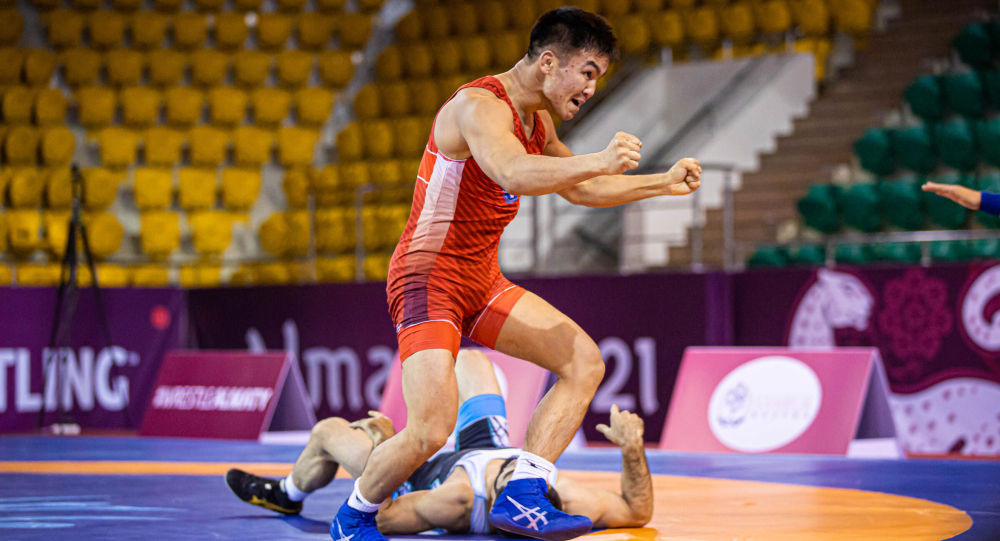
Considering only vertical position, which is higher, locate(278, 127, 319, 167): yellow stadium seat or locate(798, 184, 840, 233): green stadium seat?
locate(278, 127, 319, 167): yellow stadium seat

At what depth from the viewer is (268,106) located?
14016 mm

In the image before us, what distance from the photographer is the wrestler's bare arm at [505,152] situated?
136 inches

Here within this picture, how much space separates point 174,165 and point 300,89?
72.4 inches

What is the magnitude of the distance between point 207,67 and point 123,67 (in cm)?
95

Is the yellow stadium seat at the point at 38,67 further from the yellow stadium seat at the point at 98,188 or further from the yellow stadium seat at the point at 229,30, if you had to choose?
the yellow stadium seat at the point at 229,30

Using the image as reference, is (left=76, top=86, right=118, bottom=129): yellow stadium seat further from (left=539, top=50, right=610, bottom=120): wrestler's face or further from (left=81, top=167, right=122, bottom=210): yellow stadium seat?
(left=539, top=50, right=610, bottom=120): wrestler's face

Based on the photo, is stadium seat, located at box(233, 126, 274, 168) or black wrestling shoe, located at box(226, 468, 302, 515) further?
stadium seat, located at box(233, 126, 274, 168)

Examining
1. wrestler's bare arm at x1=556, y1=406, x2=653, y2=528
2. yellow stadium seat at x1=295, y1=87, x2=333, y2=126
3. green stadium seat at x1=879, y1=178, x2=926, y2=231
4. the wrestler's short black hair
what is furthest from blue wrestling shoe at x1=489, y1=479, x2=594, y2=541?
yellow stadium seat at x1=295, y1=87, x2=333, y2=126

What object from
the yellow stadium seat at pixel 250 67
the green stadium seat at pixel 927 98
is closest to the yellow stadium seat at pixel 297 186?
the yellow stadium seat at pixel 250 67

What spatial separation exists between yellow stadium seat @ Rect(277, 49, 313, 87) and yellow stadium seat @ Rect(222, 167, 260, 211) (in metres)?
1.42

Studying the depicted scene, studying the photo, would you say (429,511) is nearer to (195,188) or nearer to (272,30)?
(195,188)

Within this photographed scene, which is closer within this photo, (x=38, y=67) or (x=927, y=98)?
(x=927, y=98)

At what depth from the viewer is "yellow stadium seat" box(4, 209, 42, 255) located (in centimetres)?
1194

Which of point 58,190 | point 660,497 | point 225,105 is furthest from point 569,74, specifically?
point 225,105
